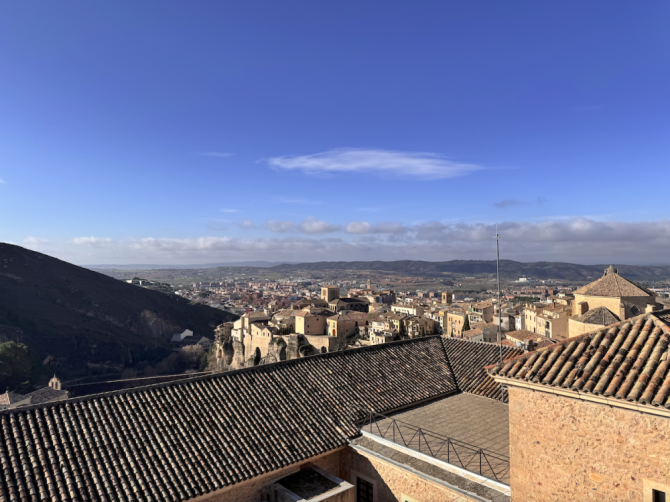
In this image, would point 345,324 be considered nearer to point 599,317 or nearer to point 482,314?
point 482,314

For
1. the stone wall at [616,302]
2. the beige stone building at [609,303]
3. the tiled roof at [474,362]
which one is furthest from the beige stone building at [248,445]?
the stone wall at [616,302]

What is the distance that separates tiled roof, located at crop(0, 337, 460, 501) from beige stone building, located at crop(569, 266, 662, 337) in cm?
2323

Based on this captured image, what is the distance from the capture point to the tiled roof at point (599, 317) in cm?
2963

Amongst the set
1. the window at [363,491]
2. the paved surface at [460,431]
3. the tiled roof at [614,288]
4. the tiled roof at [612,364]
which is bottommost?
the window at [363,491]

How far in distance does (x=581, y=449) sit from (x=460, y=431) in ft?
15.0

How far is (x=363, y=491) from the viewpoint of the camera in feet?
32.9

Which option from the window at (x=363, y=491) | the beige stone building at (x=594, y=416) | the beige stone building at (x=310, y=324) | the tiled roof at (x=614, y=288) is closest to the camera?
the beige stone building at (x=594, y=416)

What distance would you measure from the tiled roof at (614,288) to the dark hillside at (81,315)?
66376 millimetres

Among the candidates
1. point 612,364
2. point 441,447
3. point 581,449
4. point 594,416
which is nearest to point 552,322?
point 441,447

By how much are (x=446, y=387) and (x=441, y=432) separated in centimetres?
348

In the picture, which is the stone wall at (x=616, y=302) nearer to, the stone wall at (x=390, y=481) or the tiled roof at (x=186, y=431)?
the tiled roof at (x=186, y=431)

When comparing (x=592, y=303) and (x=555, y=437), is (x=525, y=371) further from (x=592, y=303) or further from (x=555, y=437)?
(x=592, y=303)

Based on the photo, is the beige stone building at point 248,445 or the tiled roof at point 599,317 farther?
the tiled roof at point 599,317

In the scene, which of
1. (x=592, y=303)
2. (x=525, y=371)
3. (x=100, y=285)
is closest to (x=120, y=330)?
(x=100, y=285)
